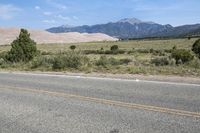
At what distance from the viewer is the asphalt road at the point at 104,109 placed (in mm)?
7141

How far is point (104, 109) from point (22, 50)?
24085 mm

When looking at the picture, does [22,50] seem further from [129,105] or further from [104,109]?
[104,109]

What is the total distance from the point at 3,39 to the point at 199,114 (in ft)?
633

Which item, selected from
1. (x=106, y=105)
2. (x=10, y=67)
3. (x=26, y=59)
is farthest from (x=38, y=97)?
(x=26, y=59)

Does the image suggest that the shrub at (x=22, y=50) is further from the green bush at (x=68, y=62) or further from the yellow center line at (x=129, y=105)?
the yellow center line at (x=129, y=105)

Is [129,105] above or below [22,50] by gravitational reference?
below

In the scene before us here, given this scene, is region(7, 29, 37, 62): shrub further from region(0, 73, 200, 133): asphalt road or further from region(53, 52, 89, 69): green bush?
region(0, 73, 200, 133): asphalt road

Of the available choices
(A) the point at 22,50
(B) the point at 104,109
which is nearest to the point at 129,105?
(B) the point at 104,109

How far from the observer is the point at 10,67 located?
2661 centimetres

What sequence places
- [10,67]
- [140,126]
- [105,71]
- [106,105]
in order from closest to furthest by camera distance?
[140,126], [106,105], [105,71], [10,67]

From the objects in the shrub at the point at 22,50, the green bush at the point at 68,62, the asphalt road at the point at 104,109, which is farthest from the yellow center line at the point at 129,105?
the shrub at the point at 22,50

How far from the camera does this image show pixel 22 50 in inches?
1249

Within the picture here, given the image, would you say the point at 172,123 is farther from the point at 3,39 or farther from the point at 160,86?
the point at 3,39

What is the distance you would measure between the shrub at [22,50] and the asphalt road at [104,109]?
18668mm
